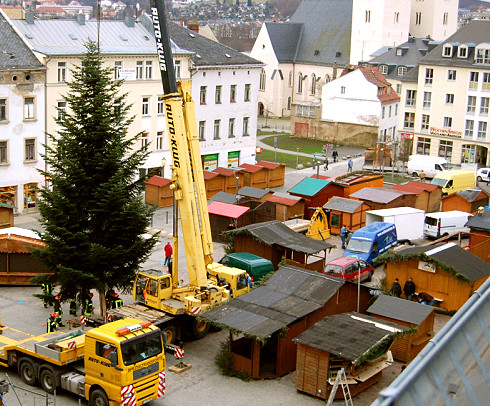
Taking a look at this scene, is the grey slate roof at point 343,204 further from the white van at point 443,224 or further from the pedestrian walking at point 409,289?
the pedestrian walking at point 409,289

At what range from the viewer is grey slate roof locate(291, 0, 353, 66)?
97.2 metres

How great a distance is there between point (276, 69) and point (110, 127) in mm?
73768

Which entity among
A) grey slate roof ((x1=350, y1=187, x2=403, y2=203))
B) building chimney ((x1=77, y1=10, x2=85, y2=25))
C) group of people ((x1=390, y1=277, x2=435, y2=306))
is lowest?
group of people ((x1=390, y1=277, x2=435, y2=306))

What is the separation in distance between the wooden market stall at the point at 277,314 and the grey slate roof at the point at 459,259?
16.6 feet

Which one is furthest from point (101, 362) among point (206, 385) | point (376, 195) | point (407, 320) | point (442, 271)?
point (376, 195)

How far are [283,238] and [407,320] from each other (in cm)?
919

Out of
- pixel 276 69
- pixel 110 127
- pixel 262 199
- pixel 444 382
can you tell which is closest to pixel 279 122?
pixel 276 69

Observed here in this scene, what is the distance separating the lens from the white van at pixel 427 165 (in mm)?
58781

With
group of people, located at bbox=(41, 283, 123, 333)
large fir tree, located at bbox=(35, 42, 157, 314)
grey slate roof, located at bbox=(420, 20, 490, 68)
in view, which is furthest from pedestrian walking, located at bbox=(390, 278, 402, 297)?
grey slate roof, located at bbox=(420, 20, 490, 68)

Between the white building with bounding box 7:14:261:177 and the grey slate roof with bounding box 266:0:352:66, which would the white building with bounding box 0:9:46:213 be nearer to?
the white building with bounding box 7:14:261:177

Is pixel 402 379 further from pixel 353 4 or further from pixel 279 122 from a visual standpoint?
pixel 353 4

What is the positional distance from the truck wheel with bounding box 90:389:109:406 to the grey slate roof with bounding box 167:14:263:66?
37406 millimetres

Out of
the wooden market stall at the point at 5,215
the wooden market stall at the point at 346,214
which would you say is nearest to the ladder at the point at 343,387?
the wooden market stall at the point at 346,214

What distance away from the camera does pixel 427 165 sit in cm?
5922
